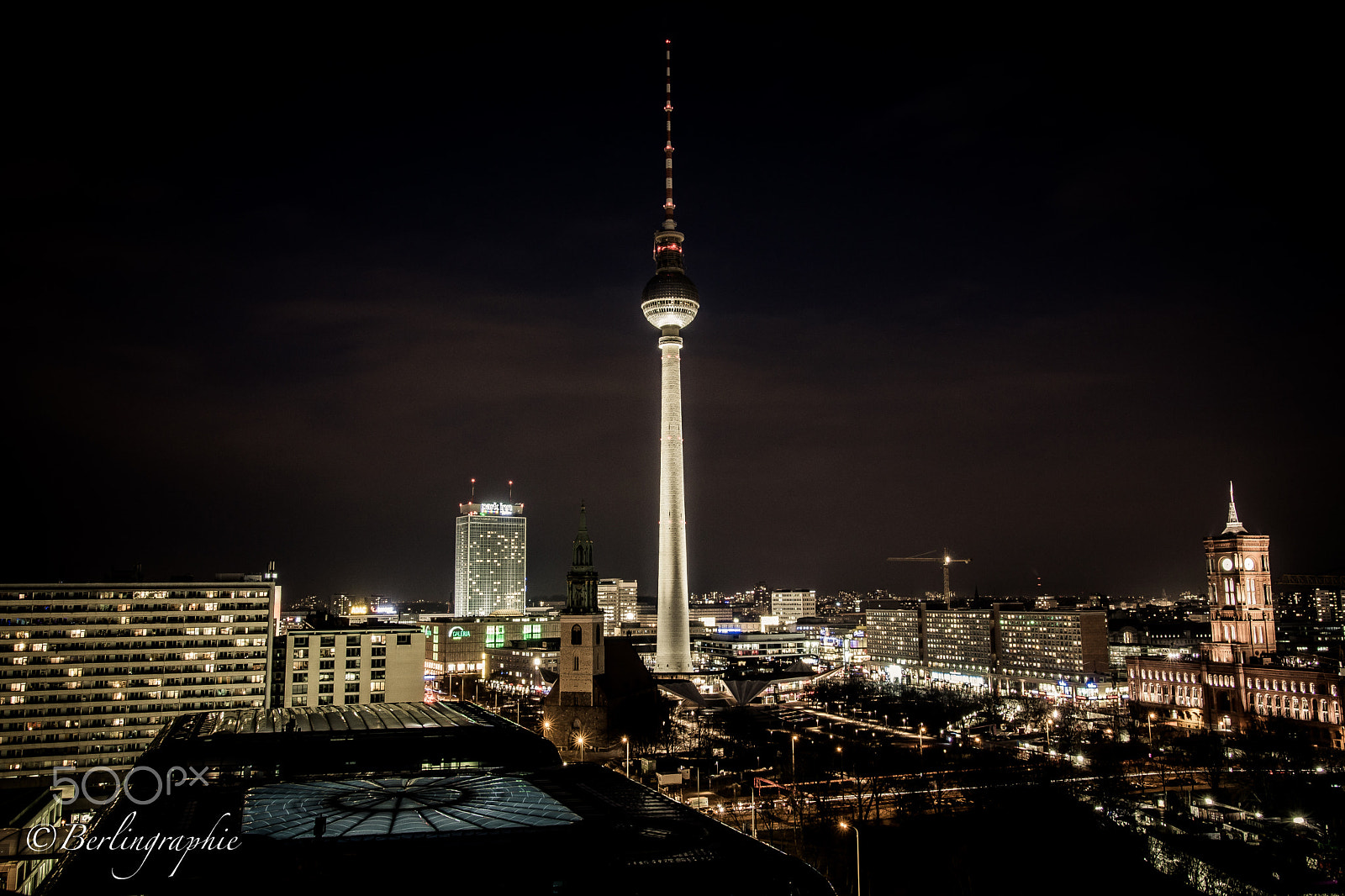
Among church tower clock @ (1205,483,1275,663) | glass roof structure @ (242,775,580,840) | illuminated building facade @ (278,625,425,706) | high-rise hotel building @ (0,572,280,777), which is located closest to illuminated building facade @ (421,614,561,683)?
illuminated building facade @ (278,625,425,706)

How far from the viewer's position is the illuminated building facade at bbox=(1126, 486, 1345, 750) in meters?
71.1

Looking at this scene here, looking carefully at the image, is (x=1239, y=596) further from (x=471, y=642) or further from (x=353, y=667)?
(x=471, y=642)

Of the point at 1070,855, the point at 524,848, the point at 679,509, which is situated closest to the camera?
the point at 524,848

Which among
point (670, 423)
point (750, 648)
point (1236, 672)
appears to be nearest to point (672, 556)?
point (670, 423)

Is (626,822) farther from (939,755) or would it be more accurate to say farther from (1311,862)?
(939,755)

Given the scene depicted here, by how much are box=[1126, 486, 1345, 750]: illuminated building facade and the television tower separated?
164 ft

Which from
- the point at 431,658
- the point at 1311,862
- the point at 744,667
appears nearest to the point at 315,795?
the point at 1311,862

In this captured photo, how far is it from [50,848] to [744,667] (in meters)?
90.9

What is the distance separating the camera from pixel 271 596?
71.7m

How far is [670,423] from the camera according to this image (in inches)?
4537

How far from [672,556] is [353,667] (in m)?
47.5

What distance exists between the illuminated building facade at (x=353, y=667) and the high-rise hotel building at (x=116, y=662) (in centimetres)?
312

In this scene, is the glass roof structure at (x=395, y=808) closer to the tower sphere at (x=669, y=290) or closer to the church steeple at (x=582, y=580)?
the church steeple at (x=582, y=580)

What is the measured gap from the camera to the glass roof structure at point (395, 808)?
18984 mm
